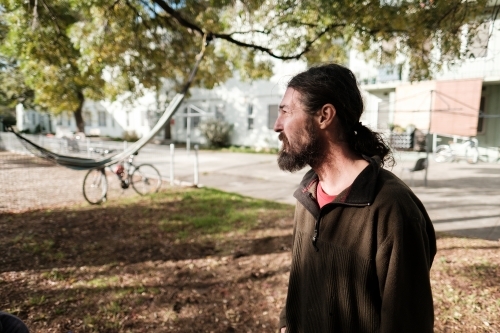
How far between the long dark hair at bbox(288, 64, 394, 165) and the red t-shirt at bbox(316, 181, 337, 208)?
231 mm

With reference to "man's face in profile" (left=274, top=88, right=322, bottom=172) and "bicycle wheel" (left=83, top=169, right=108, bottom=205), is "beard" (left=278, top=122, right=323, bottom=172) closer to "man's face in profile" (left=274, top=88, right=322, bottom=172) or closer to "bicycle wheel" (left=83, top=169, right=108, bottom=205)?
"man's face in profile" (left=274, top=88, right=322, bottom=172)

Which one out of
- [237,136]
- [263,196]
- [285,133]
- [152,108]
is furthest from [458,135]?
A: [152,108]

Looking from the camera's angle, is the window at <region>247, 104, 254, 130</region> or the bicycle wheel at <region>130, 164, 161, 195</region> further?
the window at <region>247, 104, 254, 130</region>

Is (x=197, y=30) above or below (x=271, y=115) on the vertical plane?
above

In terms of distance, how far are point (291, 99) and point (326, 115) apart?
0.18 metres

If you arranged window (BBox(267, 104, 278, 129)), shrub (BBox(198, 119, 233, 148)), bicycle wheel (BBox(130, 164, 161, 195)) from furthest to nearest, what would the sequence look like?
1. shrub (BBox(198, 119, 233, 148))
2. window (BBox(267, 104, 278, 129))
3. bicycle wheel (BBox(130, 164, 161, 195))

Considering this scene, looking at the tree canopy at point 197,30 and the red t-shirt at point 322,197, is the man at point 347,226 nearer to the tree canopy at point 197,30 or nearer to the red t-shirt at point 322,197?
the red t-shirt at point 322,197

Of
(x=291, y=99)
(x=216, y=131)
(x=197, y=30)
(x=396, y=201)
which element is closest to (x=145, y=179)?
(x=197, y=30)

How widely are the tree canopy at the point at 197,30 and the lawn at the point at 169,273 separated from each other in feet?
9.69

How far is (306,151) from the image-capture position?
4.71 ft

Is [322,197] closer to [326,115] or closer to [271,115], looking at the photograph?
[326,115]

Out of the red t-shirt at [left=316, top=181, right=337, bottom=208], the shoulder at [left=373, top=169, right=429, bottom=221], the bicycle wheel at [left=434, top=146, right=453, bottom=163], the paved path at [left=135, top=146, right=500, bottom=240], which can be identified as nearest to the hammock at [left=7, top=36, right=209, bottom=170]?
the paved path at [left=135, top=146, right=500, bottom=240]

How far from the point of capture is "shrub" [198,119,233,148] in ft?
69.6

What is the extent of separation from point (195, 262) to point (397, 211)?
11.9 ft
